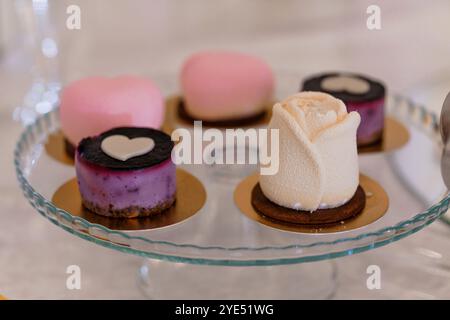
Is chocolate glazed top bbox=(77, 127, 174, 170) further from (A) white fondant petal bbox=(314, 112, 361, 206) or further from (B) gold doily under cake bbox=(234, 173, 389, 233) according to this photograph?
(A) white fondant petal bbox=(314, 112, 361, 206)

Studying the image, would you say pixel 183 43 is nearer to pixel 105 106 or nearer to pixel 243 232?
pixel 105 106

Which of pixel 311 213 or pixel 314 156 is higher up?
pixel 314 156

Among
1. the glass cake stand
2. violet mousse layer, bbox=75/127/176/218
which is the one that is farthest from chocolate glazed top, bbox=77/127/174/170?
the glass cake stand

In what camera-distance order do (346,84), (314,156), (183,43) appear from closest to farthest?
(314,156)
(346,84)
(183,43)

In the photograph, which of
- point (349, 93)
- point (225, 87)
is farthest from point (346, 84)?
point (225, 87)

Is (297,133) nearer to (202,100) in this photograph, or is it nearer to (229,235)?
(229,235)
